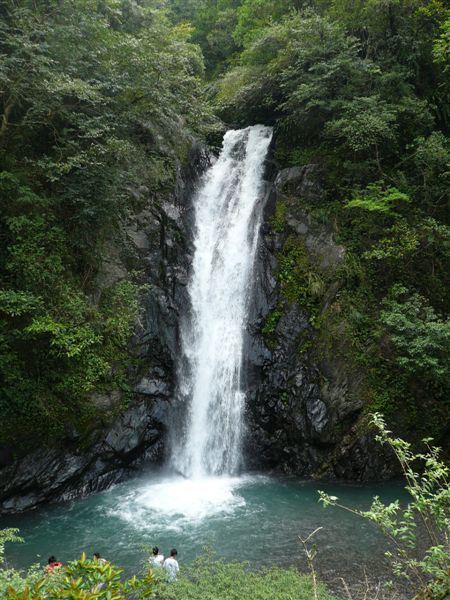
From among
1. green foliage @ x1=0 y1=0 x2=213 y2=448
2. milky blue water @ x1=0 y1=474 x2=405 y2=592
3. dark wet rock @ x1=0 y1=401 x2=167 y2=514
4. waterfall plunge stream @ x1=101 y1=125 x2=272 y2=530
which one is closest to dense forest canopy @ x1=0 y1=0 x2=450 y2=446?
green foliage @ x1=0 y1=0 x2=213 y2=448

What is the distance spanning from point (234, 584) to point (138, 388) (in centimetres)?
692

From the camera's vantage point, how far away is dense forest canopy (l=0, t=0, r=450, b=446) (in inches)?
409

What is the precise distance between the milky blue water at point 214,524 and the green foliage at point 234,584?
2.25 feet

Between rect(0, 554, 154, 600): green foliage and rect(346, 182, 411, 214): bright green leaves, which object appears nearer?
rect(0, 554, 154, 600): green foliage

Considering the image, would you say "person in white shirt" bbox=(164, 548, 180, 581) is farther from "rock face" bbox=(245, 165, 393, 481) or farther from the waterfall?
"rock face" bbox=(245, 165, 393, 481)

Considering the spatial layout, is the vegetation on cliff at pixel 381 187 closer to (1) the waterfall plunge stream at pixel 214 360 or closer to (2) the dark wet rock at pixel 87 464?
(1) the waterfall plunge stream at pixel 214 360

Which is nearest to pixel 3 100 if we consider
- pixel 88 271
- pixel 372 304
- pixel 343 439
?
pixel 88 271

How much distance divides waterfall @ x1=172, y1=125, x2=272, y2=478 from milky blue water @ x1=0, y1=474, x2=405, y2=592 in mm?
1263

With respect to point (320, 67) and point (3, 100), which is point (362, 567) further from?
point (320, 67)

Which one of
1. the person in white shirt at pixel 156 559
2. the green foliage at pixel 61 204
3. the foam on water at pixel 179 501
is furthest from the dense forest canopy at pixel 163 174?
the person in white shirt at pixel 156 559

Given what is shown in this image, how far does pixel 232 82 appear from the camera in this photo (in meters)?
21.5

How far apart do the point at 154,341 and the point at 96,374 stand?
9.12 ft

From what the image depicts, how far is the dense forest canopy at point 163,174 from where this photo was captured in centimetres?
1038

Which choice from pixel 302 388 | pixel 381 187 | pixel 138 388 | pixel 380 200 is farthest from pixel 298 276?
pixel 138 388
